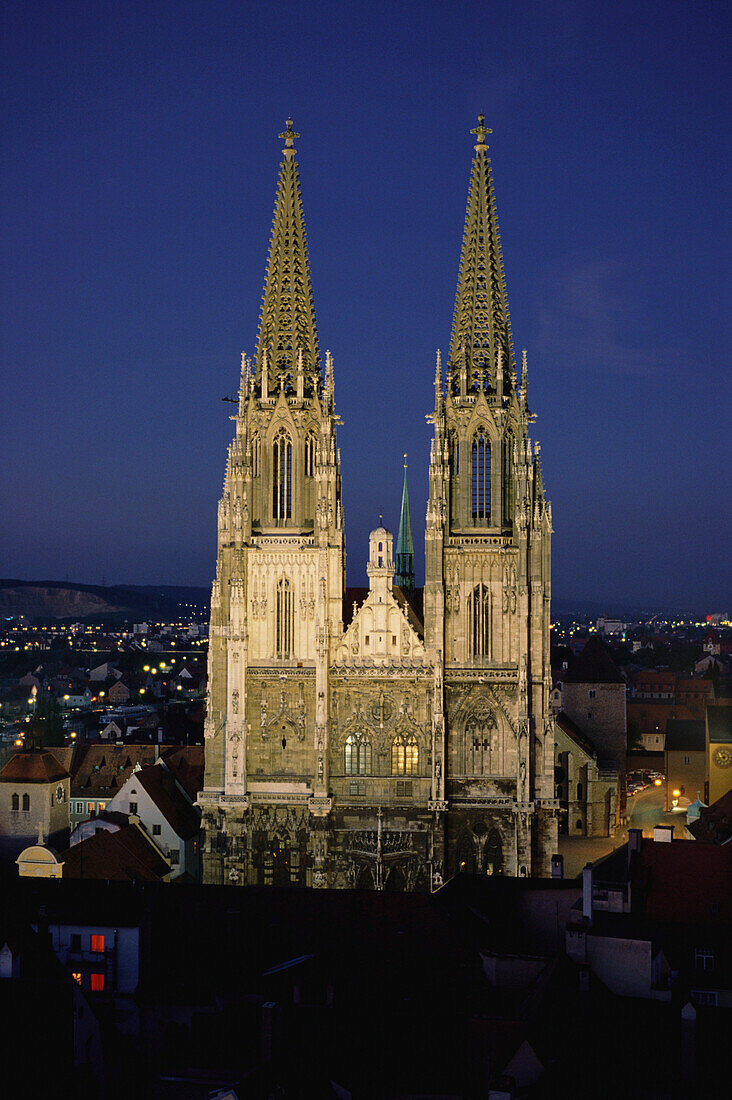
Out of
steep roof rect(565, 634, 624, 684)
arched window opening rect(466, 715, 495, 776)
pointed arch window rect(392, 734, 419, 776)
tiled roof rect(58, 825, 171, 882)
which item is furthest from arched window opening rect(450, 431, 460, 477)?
steep roof rect(565, 634, 624, 684)

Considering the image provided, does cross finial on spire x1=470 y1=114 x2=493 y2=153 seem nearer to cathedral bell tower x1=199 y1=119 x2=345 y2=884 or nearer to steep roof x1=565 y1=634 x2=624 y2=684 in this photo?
cathedral bell tower x1=199 y1=119 x2=345 y2=884

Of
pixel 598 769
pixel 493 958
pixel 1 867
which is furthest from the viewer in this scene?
pixel 598 769

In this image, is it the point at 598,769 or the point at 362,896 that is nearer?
the point at 362,896

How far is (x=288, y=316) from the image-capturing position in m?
70.6

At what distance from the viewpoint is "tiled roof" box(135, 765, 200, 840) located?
74.1 m

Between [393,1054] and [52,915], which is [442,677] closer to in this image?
[52,915]

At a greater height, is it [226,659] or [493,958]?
[226,659]

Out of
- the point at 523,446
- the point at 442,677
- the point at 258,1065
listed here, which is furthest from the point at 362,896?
the point at 523,446

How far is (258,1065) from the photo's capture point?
117 feet

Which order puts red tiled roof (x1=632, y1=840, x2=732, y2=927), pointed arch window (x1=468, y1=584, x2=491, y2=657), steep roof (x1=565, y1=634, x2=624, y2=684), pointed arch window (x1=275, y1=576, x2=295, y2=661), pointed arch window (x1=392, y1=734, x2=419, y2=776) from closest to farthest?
red tiled roof (x1=632, y1=840, x2=732, y2=927), pointed arch window (x1=392, y1=734, x2=419, y2=776), pointed arch window (x1=468, y1=584, x2=491, y2=657), pointed arch window (x1=275, y1=576, x2=295, y2=661), steep roof (x1=565, y1=634, x2=624, y2=684)

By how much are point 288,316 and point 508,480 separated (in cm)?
1414

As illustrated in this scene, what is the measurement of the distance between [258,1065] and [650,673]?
15693cm

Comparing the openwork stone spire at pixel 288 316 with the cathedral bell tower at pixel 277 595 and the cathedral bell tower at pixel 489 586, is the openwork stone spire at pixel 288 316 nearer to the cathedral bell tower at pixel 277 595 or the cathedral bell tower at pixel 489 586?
the cathedral bell tower at pixel 277 595

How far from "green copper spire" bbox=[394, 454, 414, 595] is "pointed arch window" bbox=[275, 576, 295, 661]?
2137 cm
